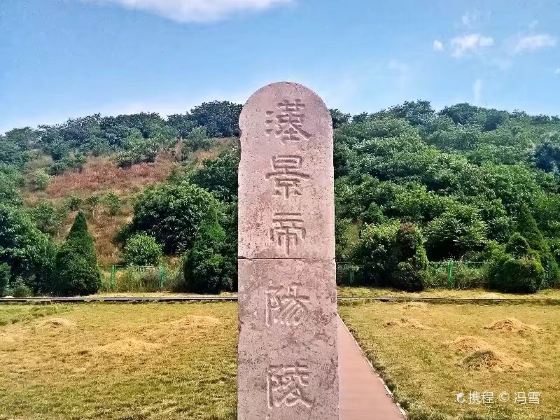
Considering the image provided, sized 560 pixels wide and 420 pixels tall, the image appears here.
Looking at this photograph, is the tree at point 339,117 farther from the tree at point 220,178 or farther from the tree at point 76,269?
the tree at point 76,269

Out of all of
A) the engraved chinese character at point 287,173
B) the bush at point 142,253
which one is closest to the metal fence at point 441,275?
the bush at point 142,253

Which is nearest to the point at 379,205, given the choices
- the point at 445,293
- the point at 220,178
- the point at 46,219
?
the point at 445,293

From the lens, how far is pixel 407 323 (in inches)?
513

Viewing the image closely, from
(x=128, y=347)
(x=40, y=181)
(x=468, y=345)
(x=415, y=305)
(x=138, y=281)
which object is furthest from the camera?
(x=40, y=181)

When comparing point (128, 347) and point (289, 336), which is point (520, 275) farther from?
point (289, 336)

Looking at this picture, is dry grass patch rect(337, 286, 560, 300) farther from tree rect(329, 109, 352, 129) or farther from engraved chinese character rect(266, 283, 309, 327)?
tree rect(329, 109, 352, 129)

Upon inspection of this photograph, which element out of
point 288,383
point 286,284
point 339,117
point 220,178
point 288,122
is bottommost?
point 288,383

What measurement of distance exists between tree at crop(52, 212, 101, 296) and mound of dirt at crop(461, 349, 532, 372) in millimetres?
15310

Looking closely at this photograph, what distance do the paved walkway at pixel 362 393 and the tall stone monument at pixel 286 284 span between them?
5.91 ft

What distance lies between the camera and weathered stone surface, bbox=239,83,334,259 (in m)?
4.80

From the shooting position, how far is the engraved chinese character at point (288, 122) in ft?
16.0

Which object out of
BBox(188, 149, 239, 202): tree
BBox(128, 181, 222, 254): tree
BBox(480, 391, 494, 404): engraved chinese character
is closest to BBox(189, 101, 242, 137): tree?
BBox(188, 149, 239, 202): tree

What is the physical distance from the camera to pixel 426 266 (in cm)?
2152

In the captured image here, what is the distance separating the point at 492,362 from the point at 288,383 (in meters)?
5.09
